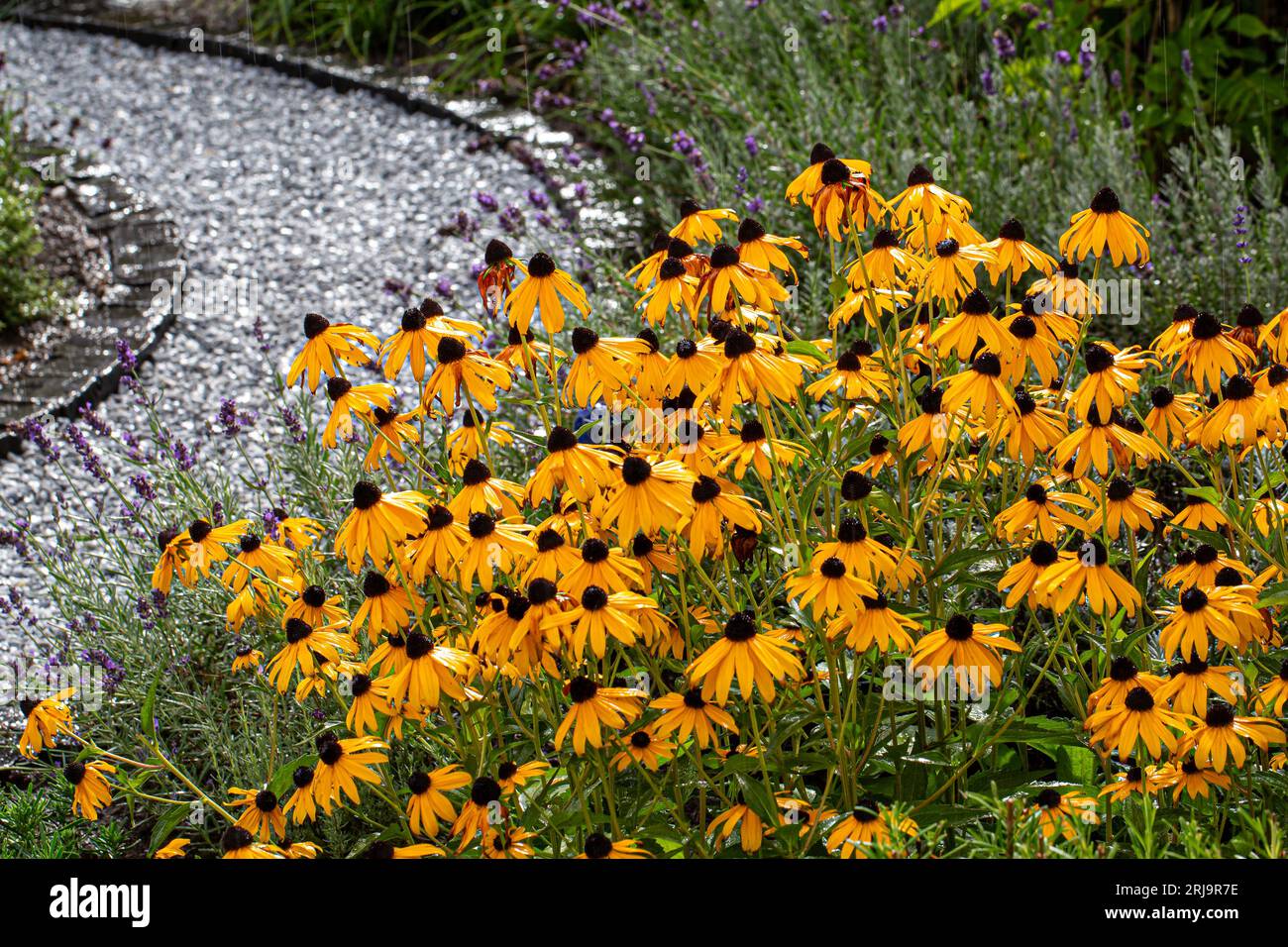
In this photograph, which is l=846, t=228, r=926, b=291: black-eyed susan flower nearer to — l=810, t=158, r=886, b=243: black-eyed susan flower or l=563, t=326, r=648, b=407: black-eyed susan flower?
l=810, t=158, r=886, b=243: black-eyed susan flower

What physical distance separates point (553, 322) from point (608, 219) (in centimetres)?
360

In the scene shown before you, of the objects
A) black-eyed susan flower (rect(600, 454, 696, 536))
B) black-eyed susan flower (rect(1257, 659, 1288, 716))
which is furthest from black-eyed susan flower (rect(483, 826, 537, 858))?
black-eyed susan flower (rect(1257, 659, 1288, 716))

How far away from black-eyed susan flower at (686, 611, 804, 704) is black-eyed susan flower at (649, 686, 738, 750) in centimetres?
9

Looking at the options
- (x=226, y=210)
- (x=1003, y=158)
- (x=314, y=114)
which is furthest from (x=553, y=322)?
(x=314, y=114)

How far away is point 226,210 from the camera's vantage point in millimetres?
6605

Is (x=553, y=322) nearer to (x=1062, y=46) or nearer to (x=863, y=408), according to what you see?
(x=863, y=408)

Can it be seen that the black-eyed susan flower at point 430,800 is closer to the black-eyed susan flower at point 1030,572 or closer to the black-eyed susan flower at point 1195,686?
the black-eyed susan flower at point 1030,572

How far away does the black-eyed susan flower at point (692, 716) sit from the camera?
218 centimetres

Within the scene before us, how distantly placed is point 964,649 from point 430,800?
2.92 feet

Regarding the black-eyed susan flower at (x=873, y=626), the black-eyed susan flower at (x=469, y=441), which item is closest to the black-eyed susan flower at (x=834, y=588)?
the black-eyed susan flower at (x=873, y=626)

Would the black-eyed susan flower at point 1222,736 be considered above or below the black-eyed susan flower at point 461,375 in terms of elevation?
below

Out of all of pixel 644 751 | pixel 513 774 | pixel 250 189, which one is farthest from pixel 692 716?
pixel 250 189

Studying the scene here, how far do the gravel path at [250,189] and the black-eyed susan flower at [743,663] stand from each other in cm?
268
